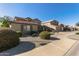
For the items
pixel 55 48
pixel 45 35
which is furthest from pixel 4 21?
pixel 55 48

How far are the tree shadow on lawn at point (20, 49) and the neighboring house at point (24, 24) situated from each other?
13.5 inches

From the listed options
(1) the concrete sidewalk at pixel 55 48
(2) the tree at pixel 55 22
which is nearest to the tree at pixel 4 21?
(1) the concrete sidewalk at pixel 55 48

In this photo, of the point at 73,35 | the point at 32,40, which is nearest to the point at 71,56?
the point at 73,35

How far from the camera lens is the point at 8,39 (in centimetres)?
484

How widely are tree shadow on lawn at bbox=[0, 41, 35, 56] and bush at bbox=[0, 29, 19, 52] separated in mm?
116

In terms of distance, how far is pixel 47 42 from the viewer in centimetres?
489

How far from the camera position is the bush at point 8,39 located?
4.68 meters

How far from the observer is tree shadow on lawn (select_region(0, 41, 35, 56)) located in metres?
4.56

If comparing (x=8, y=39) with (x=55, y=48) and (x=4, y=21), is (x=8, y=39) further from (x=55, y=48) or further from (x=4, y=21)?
(x=55, y=48)

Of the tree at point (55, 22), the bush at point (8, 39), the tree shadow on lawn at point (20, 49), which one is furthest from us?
the tree at point (55, 22)

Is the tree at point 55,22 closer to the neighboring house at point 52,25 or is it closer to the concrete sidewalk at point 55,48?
the neighboring house at point 52,25

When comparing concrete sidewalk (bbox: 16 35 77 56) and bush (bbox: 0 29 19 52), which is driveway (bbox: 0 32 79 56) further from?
bush (bbox: 0 29 19 52)

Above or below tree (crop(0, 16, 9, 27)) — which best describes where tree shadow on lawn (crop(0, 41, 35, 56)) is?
below

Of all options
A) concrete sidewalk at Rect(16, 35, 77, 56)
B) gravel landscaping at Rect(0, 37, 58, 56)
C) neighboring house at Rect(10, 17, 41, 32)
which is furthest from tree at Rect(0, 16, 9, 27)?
concrete sidewalk at Rect(16, 35, 77, 56)
